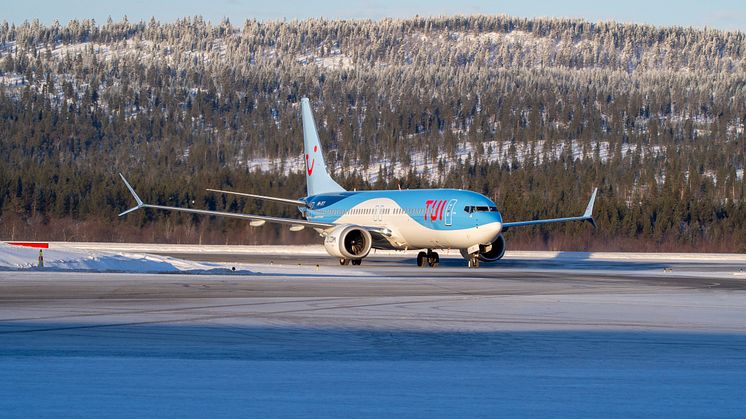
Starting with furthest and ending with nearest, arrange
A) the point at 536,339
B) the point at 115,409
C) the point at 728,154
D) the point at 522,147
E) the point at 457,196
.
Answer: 1. the point at 522,147
2. the point at 728,154
3. the point at 457,196
4. the point at 536,339
5. the point at 115,409

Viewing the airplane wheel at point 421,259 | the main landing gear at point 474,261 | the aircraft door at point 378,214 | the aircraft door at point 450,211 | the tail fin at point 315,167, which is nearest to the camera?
the aircraft door at point 450,211

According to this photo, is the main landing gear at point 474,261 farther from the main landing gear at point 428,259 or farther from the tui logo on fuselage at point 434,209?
the main landing gear at point 428,259

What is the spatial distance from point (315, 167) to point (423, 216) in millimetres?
12640

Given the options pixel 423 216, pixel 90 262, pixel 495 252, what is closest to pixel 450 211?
pixel 423 216

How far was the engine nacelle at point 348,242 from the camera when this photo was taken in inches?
1693

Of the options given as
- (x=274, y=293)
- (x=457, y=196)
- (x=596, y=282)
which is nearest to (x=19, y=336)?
(x=274, y=293)

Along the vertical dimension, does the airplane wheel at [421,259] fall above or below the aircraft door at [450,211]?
below

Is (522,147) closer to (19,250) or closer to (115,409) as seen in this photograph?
(19,250)

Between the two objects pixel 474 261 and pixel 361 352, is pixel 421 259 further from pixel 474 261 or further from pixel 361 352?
pixel 361 352

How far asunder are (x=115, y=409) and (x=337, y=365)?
328 cm

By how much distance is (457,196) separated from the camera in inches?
1655

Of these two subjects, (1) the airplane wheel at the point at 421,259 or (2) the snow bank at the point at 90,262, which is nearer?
(2) the snow bank at the point at 90,262

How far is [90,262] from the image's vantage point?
3117cm

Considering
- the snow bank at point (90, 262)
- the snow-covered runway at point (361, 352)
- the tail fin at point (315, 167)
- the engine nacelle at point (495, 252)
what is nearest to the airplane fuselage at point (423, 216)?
the engine nacelle at point (495, 252)
